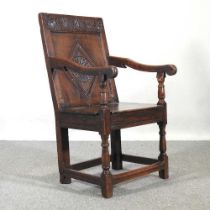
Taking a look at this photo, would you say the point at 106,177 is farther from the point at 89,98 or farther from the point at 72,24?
the point at 72,24

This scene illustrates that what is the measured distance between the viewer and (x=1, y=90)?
3844 millimetres

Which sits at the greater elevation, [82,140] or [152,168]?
[152,168]

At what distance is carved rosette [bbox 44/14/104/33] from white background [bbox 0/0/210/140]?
110 centimetres

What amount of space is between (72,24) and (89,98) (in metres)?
0.46

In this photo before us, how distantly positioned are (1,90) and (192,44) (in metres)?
1.81

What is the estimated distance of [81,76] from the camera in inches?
93.0

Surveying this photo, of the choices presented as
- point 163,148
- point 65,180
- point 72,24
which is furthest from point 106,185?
point 72,24

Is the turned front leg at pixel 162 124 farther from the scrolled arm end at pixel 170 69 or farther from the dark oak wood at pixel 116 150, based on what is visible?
the dark oak wood at pixel 116 150

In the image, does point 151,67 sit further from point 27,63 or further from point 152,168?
point 27,63

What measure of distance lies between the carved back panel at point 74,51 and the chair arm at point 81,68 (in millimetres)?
72

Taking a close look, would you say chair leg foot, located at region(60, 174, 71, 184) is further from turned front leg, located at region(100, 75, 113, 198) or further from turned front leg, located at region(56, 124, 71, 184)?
turned front leg, located at region(100, 75, 113, 198)

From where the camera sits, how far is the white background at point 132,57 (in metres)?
3.58

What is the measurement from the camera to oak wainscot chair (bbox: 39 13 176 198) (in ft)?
6.43

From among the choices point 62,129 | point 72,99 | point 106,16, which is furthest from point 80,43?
point 106,16
